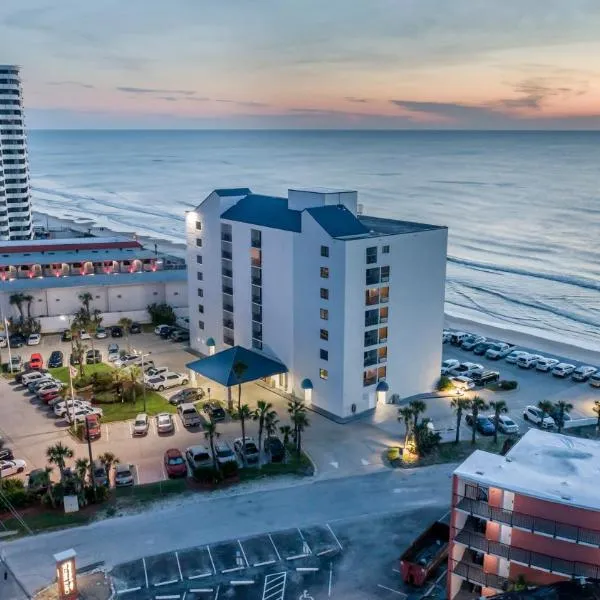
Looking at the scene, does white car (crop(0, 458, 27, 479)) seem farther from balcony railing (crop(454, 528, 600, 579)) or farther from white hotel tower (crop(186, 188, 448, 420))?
balcony railing (crop(454, 528, 600, 579))

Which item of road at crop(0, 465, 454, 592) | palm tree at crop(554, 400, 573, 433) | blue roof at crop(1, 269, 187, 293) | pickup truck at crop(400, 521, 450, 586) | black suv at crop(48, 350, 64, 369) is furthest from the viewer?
blue roof at crop(1, 269, 187, 293)

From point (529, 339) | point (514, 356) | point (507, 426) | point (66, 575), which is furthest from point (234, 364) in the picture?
point (529, 339)

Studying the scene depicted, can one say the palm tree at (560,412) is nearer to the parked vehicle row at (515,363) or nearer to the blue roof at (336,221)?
the parked vehicle row at (515,363)

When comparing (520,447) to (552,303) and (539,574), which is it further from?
(552,303)

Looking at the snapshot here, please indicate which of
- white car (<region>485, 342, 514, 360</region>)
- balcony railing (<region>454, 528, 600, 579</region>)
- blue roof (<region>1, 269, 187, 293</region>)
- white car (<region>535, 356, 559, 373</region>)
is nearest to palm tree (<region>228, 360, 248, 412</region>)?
balcony railing (<region>454, 528, 600, 579</region>)

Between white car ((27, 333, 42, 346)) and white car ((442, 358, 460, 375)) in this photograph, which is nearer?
white car ((442, 358, 460, 375))
